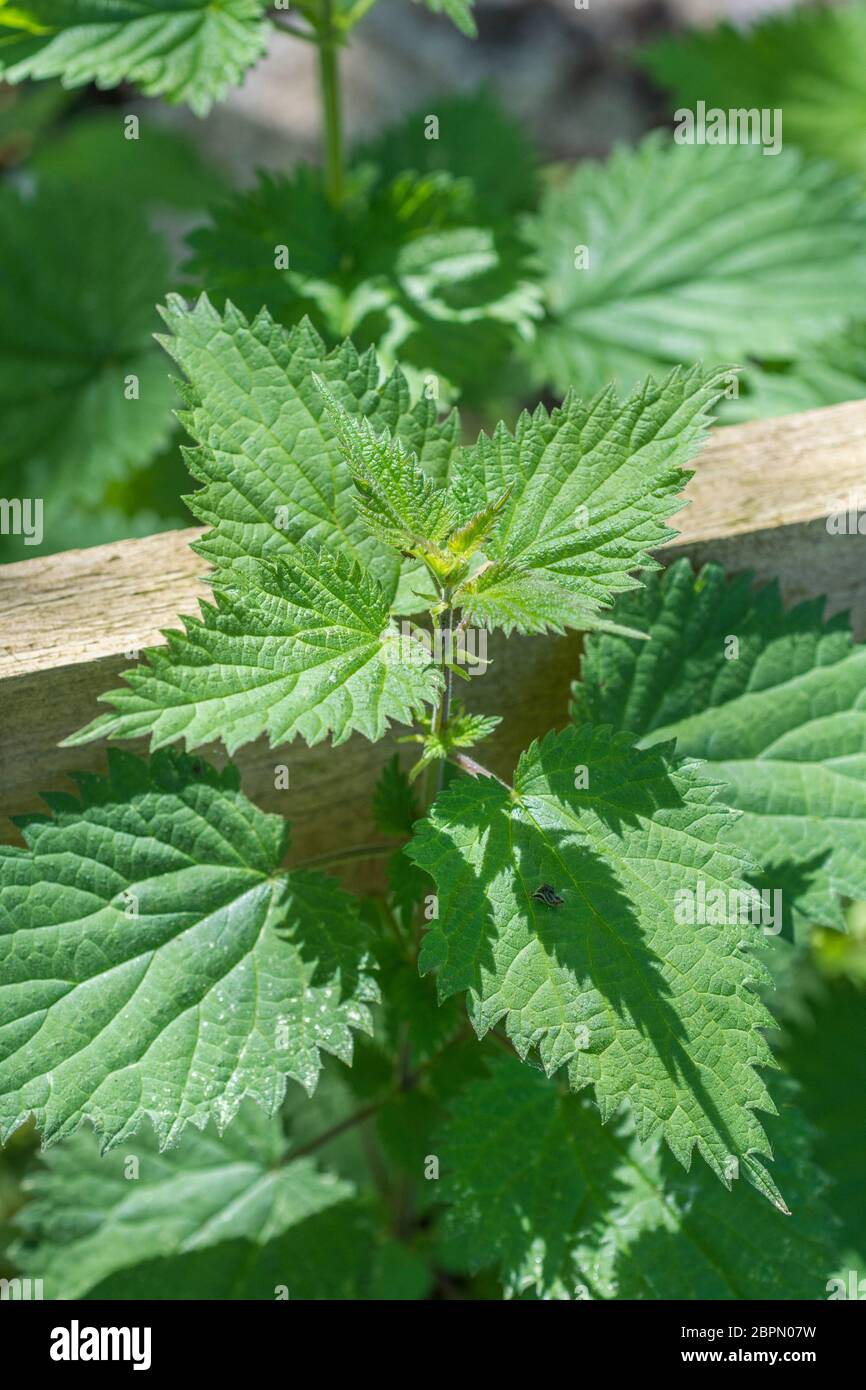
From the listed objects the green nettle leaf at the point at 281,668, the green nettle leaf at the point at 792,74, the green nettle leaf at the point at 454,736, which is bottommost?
the green nettle leaf at the point at 454,736

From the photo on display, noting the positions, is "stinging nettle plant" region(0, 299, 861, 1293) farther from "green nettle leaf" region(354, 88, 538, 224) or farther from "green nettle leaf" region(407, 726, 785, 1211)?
"green nettle leaf" region(354, 88, 538, 224)

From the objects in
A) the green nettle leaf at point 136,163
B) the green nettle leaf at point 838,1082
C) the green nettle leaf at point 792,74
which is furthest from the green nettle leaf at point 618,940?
the green nettle leaf at point 136,163

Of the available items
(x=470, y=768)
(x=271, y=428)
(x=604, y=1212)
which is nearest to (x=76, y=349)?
(x=271, y=428)

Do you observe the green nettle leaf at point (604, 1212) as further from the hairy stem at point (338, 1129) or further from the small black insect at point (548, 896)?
the small black insect at point (548, 896)

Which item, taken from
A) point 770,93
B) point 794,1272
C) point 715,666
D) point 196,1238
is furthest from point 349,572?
point 770,93

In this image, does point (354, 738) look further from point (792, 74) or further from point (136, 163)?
point (136, 163)

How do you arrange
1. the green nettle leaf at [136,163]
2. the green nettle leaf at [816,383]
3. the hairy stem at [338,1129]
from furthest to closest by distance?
1. the green nettle leaf at [136,163]
2. the green nettle leaf at [816,383]
3. the hairy stem at [338,1129]

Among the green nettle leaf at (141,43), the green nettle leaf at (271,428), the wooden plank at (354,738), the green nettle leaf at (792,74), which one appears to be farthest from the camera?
the green nettle leaf at (792,74)
